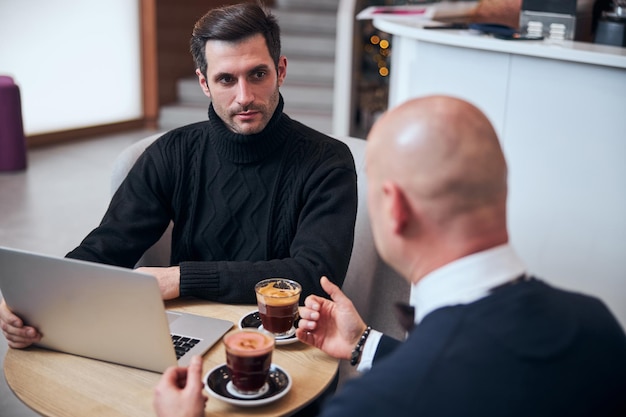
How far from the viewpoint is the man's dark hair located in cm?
185

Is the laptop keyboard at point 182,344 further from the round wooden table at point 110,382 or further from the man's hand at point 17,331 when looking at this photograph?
the man's hand at point 17,331

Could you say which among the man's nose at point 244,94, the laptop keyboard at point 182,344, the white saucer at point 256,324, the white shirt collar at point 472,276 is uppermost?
the man's nose at point 244,94

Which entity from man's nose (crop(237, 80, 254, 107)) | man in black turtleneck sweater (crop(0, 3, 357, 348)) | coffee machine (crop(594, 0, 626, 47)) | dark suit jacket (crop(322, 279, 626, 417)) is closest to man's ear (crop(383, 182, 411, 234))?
dark suit jacket (crop(322, 279, 626, 417))

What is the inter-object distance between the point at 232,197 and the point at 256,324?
0.44 meters

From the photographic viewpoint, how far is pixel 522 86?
321 cm

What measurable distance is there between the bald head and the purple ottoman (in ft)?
15.5

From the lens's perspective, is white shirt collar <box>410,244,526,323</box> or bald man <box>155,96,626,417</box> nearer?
bald man <box>155,96,626,417</box>

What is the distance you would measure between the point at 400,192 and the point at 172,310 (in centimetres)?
83

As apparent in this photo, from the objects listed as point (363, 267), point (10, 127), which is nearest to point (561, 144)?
point (363, 267)

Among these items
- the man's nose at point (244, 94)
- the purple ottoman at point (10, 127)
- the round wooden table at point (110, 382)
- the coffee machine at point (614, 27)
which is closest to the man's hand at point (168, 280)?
the round wooden table at point (110, 382)

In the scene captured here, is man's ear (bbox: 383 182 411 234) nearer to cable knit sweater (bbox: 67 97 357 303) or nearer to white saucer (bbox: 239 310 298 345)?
white saucer (bbox: 239 310 298 345)

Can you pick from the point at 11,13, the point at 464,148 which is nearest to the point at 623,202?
the point at 464,148

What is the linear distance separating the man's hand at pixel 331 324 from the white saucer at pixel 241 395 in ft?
0.41

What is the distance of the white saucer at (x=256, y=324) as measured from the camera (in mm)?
1500
